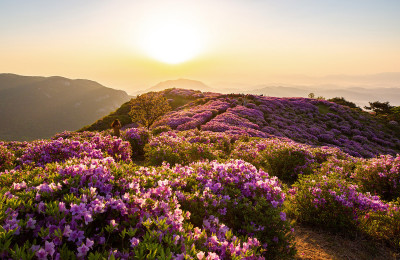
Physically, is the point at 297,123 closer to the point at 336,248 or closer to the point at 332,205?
the point at 332,205

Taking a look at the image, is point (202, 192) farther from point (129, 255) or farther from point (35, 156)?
point (35, 156)

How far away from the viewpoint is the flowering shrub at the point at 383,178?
28.0 feet

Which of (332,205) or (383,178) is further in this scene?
(383,178)

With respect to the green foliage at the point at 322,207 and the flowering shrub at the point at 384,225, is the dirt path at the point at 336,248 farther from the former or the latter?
the green foliage at the point at 322,207

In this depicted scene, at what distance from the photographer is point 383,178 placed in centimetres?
887

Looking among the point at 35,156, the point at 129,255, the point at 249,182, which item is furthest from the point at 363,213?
the point at 35,156

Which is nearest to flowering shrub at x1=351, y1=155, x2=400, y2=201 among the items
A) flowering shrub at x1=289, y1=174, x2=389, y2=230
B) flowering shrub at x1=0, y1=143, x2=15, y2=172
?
flowering shrub at x1=289, y1=174, x2=389, y2=230

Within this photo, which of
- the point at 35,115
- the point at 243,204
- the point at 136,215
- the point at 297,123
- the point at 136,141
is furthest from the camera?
the point at 35,115

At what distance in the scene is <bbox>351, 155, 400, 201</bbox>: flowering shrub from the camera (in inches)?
336

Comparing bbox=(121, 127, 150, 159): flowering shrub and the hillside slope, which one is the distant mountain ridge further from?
bbox=(121, 127, 150, 159): flowering shrub

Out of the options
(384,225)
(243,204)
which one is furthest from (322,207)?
(243,204)

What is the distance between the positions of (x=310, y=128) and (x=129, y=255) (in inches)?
1248

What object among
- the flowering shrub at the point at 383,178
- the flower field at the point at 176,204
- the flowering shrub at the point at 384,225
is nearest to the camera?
the flower field at the point at 176,204

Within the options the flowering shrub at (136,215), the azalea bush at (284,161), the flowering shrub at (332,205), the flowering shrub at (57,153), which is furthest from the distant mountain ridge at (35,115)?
the flowering shrub at (332,205)
